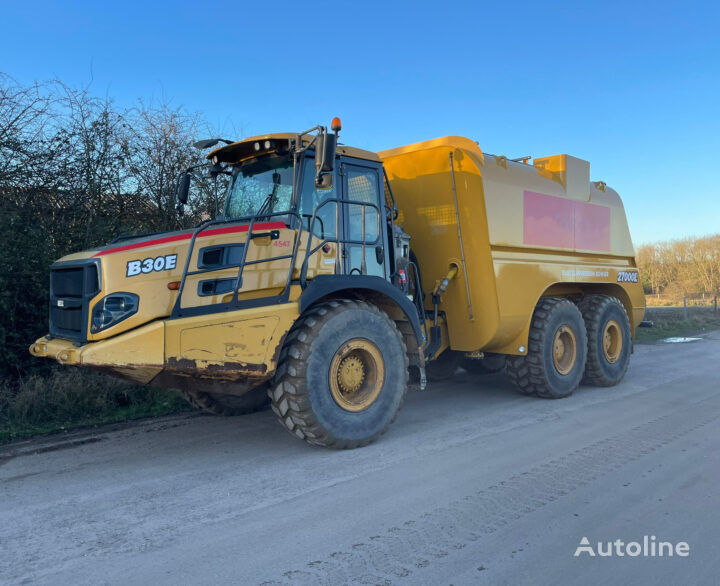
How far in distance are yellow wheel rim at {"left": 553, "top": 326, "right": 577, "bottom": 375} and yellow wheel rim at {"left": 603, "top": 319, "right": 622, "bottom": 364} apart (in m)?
1.14

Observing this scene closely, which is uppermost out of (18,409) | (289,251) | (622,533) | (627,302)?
(289,251)

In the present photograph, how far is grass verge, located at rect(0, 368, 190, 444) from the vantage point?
20.5 feet

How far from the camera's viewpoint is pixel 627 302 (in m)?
9.68

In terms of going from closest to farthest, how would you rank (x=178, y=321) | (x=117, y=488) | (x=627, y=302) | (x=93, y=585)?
(x=93, y=585) → (x=117, y=488) → (x=178, y=321) → (x=627, y=302)

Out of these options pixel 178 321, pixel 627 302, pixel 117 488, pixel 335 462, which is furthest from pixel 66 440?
pixel 627 302

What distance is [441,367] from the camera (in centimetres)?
913

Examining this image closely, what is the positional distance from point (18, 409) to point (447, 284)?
499 centimetres

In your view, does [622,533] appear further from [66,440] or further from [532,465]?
[66,440]

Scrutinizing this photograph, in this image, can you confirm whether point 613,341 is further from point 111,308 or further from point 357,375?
point 111,308

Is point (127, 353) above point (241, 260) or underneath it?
underneath

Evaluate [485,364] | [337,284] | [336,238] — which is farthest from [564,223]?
[337,284]

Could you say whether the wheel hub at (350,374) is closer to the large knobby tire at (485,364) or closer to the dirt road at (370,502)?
the dirt road at (370,502)

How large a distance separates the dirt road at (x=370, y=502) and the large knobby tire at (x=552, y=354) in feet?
3.37

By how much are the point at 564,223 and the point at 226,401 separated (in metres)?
5.13
